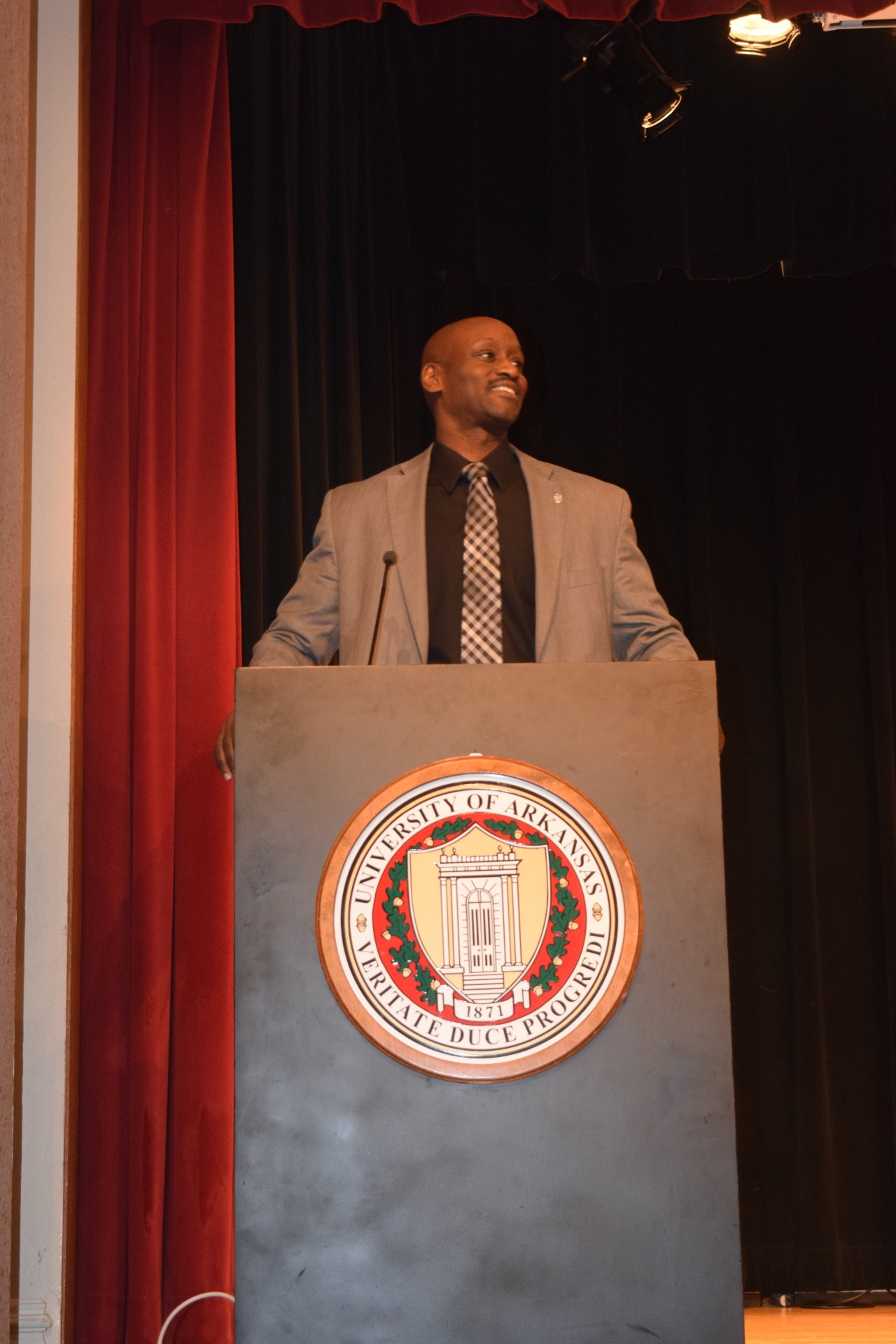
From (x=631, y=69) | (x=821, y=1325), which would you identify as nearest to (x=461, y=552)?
(x=631, y=69)

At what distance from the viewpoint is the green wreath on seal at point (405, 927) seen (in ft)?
4.87

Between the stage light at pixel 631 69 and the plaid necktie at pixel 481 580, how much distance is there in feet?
3.54

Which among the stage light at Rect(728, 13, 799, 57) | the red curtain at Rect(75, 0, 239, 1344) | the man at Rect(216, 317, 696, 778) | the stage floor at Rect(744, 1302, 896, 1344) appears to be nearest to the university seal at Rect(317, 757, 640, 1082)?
the man at Rect(216, 317, 696, 778)

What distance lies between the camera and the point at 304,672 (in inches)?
61.7

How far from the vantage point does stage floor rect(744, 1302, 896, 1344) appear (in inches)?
112

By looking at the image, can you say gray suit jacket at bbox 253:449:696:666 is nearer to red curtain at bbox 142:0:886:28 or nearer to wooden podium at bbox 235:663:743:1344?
wooden podium at bbox 235:663:743:1344

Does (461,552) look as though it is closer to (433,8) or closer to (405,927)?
(405,927)

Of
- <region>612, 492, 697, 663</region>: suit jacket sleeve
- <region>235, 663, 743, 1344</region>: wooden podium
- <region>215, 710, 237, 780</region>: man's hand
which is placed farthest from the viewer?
<region>612, 492, 697, 663</region>: suit jacket sleeve

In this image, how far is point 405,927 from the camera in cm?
150

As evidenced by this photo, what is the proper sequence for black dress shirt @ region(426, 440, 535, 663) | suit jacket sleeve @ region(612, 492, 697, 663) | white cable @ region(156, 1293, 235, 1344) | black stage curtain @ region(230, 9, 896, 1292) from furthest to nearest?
black stage curtain @ region(230, 9, 896, 1292) < white cable @ region(156, 1293, 235, 1344) < black dress shirt @ region(426, 440, 535, 663) < suit jacket sleeve @ region(612, 492, 697, 663)

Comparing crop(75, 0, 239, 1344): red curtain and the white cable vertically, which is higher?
crop(75, 0, 239, 1344): red curtain

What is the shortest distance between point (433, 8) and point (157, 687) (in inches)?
58.0

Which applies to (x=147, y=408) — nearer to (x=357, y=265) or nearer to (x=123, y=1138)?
(x=357, y=265)

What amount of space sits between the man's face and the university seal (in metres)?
1.00
